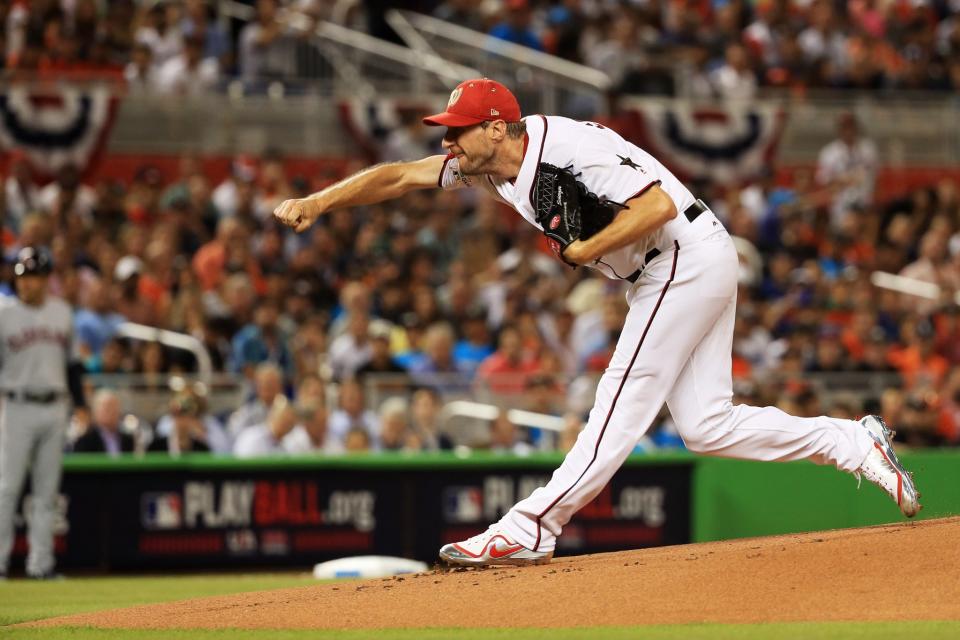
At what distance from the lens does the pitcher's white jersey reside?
6809 mm

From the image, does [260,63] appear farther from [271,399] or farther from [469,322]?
[271,399]

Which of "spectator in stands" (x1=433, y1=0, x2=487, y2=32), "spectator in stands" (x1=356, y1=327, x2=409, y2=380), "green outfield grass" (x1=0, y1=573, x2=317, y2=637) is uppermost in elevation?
"spectator in stands" (x1=433, y1=0, x2=487, y2=32)

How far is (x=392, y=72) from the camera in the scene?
1959cm

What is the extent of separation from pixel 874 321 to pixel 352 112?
6.57m

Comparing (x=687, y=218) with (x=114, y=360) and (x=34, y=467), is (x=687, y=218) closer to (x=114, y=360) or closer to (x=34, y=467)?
(x=34, y=467)

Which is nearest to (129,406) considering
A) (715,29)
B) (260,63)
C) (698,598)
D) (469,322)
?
(469,322)

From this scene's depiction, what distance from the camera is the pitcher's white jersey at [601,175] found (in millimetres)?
6809

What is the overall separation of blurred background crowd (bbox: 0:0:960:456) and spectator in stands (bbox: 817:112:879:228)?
0.10ft

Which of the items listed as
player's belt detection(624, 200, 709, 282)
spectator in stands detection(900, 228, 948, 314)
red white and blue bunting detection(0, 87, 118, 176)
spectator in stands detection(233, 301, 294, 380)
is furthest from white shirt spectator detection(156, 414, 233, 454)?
spectator in stands detection(900, 228, 948, 314)

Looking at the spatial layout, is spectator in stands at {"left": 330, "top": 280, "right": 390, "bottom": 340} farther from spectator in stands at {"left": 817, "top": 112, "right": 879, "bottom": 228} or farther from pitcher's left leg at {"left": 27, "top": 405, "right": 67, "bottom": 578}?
spectator in stands at {"left": 817, "top": 112, "right": 879, "bottom": 228}

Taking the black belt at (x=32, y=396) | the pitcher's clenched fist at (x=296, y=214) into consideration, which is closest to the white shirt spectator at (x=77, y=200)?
the black belt at (x=32, y=396)

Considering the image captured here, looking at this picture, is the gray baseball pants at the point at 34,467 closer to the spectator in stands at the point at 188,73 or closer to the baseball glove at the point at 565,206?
the baseball glove at the point at 565,206

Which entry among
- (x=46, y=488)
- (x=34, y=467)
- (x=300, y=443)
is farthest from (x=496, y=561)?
(x=300, y=443)

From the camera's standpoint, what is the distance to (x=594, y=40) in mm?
20984
